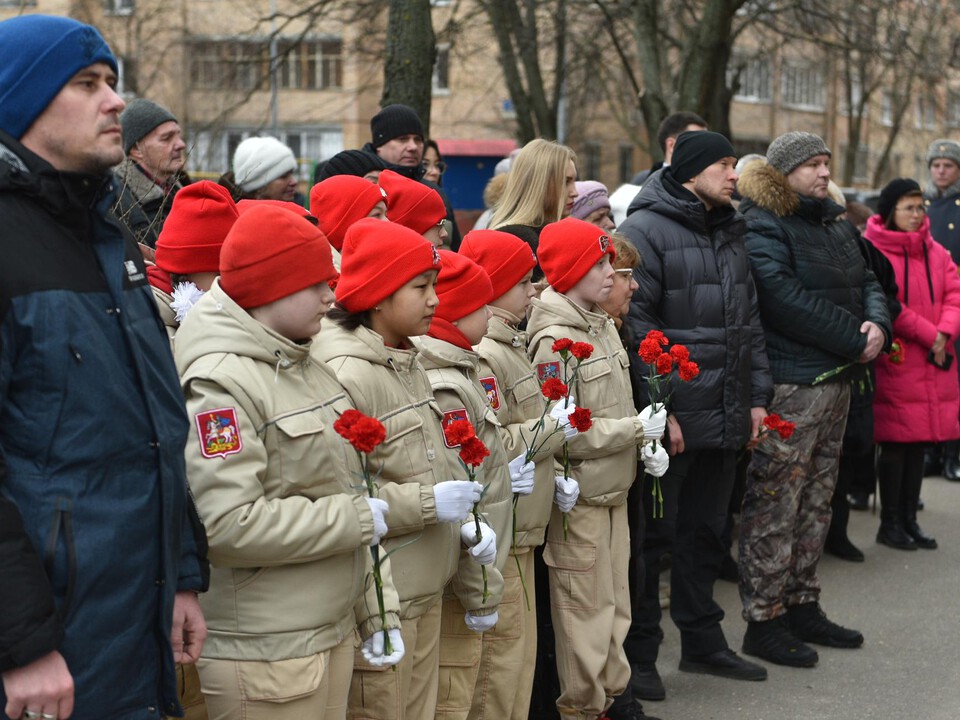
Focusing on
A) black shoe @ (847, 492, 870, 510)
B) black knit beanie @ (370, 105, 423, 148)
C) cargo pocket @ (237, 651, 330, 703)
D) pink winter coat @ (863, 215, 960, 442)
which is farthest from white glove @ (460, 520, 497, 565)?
A: black shoe @ (847, 492, 870, 510)

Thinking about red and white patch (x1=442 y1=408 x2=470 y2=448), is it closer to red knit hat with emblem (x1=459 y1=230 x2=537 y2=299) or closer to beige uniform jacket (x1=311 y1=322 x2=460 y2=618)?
beige uniform jacket (x1=311 y1=322 x2=460 y2=618)

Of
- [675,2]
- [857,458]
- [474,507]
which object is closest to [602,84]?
[675,2]

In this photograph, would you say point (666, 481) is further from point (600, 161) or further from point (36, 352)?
point (600, 161)

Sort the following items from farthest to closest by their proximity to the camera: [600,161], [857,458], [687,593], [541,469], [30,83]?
1. [600,161]
2. [857,458]
3. [687,593]
4. [541,469]
5. [30,83]

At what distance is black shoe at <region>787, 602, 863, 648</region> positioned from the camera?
6.24 meters

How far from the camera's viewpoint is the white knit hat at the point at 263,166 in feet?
20.3

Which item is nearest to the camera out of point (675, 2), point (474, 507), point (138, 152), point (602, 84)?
point (474, 507)

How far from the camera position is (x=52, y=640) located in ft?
7.75

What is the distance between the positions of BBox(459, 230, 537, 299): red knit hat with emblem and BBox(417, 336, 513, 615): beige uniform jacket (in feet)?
1.73

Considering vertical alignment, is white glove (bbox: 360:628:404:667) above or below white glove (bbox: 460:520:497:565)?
below

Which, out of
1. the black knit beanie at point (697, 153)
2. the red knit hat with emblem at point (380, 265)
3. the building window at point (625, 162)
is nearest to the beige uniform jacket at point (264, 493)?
the red knit hat with emblem at point (380, 265)

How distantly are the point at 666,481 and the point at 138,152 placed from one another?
8.67 feet

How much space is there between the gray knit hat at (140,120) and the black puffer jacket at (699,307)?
2.08 m

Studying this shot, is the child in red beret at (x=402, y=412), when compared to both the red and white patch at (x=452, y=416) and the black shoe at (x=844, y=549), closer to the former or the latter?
the red and white patch at (x=452, y=416)
